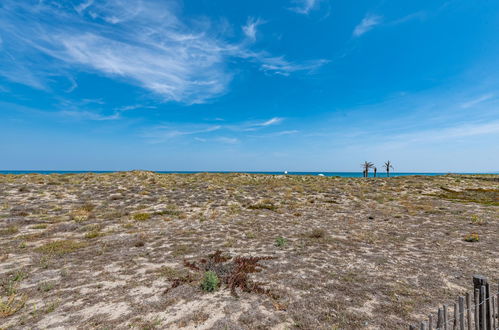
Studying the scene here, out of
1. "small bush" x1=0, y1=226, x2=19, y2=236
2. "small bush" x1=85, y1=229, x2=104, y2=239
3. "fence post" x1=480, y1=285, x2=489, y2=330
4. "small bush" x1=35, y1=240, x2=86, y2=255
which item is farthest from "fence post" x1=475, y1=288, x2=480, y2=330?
"small bush" x1=0, y1=226, x2=19, y2=236

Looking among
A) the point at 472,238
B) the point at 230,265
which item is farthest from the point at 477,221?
the point at 230,265

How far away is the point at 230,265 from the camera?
31.6ft

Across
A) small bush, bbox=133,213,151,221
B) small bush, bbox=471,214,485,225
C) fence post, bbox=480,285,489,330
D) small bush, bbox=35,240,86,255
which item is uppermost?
fence post, bbox=480,285,489,330

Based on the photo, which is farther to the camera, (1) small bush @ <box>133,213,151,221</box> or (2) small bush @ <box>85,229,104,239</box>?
(1) small bush @ <box>133,213,151,221</box>

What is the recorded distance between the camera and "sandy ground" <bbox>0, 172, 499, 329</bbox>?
6223 mm

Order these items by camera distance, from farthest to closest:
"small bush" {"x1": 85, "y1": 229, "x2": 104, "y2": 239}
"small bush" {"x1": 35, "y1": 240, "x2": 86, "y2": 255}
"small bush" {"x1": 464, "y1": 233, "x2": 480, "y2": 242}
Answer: "small bush" {"x1": 85, "y1": 229, "x2": 104, "y2": 239} → "small bush" {"x1": 464, "y1": 233, "x2": 480, "y2": 242} → "small bush" {"x1": 35, "y1": 240, "x2": 86, "y2": 255}

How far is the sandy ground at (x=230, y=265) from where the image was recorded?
6.22 m

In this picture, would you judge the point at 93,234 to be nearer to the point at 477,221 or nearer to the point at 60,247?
the point at 60,247

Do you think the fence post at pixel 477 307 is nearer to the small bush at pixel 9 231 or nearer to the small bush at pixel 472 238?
the small bush at pixel 472 238

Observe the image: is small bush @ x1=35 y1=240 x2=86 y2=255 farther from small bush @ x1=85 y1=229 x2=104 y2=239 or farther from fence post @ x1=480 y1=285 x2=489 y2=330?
fence post @ x1=480 y1=285 x2=489 y2=330

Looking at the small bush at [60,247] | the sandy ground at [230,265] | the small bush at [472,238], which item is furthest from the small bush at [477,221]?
the small bush at [60,247]

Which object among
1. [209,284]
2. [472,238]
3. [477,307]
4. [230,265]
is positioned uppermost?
[477,307]

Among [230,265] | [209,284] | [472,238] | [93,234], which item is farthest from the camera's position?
[93,234]

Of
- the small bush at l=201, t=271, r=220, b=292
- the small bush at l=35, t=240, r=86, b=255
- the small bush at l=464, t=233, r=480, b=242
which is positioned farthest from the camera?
the small bush at l=464, t=233, r=480, b=242
